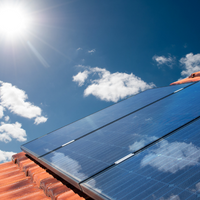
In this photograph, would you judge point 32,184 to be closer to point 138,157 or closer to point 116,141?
point 116,141

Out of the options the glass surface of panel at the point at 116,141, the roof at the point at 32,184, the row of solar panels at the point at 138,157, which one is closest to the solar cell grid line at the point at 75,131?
the row of solar panels at the point at 138,157

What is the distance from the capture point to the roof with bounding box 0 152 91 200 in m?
3.97

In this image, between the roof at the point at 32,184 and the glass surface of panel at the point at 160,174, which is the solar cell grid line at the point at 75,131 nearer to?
the roof at the point at 32,184

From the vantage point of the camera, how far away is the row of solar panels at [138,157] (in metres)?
2.55

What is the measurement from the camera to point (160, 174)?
105 inches

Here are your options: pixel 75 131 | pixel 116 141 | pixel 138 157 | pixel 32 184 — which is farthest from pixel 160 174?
pixel 75 131

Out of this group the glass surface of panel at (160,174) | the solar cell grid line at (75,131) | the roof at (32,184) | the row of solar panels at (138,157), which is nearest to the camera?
the glass surface of panel at (160,174)

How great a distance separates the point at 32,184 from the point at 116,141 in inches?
93.5

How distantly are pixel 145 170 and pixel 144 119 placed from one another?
236 centimetres

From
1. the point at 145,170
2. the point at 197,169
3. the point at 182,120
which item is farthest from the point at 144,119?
the point at 197,169

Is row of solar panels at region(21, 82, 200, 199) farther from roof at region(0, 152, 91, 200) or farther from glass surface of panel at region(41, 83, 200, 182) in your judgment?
roof at region(0, 152, 91, 200)

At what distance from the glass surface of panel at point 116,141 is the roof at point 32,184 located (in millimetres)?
427

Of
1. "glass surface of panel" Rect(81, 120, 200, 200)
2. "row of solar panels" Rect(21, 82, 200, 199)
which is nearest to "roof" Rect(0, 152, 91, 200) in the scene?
"row of solar panels" Rect(21, 82, 200, 199)

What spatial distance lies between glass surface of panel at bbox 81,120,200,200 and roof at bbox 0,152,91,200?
1.00 m
